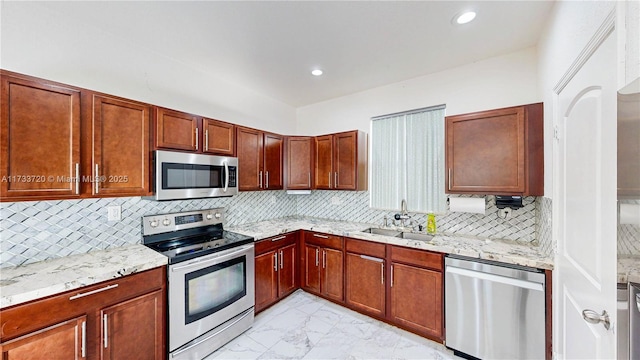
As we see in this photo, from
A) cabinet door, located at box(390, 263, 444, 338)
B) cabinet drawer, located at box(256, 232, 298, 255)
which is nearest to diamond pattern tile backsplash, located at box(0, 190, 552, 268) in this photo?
cabinet drawer, located at box(256, 232, 298, 255)

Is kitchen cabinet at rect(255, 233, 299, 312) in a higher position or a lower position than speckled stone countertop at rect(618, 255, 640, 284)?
lower

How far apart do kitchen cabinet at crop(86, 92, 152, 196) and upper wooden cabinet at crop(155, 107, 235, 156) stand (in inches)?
3.9

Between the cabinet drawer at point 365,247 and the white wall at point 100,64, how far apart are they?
2.16m

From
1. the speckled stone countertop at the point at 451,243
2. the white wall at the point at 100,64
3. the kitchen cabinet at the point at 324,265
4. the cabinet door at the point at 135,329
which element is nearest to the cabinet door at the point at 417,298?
the speckled stone countertop at the point at 451,243

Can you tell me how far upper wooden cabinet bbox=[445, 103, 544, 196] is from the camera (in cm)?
189

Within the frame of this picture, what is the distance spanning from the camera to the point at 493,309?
1.86m

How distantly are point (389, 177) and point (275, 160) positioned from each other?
61.1 inches

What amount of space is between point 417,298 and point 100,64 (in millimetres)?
3534

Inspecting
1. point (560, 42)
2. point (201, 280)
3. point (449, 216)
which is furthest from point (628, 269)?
point (201, 280)

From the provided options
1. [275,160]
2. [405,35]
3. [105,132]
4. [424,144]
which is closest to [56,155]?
[105,132]

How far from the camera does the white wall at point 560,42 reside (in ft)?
3.64

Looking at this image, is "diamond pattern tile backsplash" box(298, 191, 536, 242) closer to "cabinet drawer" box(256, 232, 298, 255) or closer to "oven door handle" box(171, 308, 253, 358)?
"cabinet drawer" box(256, 232, 298, 255)

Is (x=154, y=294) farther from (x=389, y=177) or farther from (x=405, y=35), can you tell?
(x=405, y=35)

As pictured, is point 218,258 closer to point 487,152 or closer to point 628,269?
point 628,269
